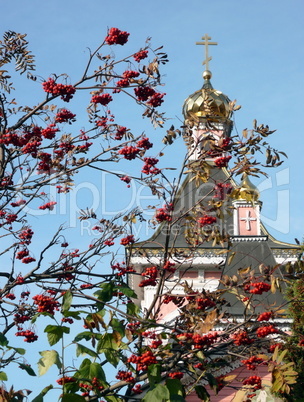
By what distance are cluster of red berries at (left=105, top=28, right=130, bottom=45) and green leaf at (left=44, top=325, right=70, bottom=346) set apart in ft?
11.6

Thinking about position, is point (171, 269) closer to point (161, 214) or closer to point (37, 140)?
point (161, 214)

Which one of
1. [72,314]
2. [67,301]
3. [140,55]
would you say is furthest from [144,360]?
[140,55]

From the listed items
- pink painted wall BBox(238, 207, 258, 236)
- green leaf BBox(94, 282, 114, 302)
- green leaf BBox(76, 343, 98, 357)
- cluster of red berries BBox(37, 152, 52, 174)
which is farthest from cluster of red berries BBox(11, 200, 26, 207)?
pink painted wall BBox(238, 207, 258, 236)

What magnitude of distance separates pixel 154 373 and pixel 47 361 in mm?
934

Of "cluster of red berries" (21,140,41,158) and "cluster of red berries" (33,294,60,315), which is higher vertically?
"cluster of red berries" (21,140,41,158)

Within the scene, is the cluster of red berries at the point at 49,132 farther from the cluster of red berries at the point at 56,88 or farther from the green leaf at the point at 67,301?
the green leaf at the point at 67,301

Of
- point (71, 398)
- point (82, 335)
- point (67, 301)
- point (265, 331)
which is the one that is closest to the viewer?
point (71, 398)

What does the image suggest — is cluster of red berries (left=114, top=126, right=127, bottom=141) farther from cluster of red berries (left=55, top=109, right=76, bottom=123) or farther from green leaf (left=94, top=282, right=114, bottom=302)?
green leaf (left=94, top=282, right=114, bottom=302)

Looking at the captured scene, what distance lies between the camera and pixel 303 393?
1078 centimetres

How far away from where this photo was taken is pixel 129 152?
8609 mm

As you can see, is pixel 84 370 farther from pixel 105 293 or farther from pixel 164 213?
pixel 164 213

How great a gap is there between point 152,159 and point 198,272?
14274 millimetres

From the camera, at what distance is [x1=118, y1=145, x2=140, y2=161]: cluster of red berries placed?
28.2 feet

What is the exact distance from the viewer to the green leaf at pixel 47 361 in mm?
5980
